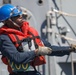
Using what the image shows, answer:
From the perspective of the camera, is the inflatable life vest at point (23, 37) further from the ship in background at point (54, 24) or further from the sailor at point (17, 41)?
the ship in background at point (54, 24)

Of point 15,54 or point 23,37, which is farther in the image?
point 23,37

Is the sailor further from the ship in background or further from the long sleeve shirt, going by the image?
the ship in background

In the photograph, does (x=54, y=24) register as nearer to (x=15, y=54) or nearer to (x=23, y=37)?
(x=23, y=37)

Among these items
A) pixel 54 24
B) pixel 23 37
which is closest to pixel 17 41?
pixel 23 37

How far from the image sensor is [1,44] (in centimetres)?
286

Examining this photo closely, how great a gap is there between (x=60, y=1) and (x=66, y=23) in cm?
28

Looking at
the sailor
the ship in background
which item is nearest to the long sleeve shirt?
the sailor

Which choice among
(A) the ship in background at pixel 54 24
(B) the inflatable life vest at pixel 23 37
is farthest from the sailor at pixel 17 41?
(A) the ship in background at pixel 54 24

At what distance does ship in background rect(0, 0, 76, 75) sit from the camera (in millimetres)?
4582

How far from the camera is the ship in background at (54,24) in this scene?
458 centimetres

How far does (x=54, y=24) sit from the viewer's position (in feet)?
14.9

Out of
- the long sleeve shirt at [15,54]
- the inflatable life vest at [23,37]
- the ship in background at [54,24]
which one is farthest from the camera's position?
the ship in background at [54,24]

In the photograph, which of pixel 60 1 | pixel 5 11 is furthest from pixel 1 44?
pixel 60 1

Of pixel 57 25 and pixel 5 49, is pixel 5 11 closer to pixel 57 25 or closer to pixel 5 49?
pixel 5 49
